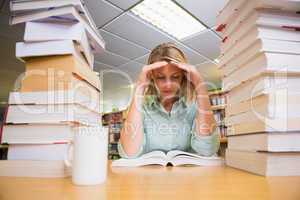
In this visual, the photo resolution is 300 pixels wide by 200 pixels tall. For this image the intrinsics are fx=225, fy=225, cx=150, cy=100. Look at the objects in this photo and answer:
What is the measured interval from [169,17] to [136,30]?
1.41ft

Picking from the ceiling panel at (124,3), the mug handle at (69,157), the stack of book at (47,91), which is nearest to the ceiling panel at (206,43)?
the ceiling panel at (124,3)

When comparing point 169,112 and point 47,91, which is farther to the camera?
point 169,112

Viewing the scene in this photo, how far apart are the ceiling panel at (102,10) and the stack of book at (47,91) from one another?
1.66 m

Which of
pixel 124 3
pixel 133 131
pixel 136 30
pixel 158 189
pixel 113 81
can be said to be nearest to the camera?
pixel 158 189

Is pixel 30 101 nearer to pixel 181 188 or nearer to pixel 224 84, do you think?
pixel 181 188

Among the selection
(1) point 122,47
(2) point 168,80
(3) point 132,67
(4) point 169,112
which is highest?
(1) point 122,47

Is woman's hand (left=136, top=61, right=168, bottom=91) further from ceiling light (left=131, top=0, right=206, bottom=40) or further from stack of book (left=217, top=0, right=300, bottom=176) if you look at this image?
ceiling light (left=131, top=0, right=206, bottom=40)

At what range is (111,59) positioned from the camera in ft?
11.5

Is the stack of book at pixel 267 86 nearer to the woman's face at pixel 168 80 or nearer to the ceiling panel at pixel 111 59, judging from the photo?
the woman's face at pixel 168 80

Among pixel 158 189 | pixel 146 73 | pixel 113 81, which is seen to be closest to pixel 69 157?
pixel 158 189

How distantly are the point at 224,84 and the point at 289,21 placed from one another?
250mm

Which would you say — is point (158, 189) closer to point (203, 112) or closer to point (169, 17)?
point (203, 112)

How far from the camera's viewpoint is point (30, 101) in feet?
1.77

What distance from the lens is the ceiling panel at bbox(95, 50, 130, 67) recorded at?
11.0ft
